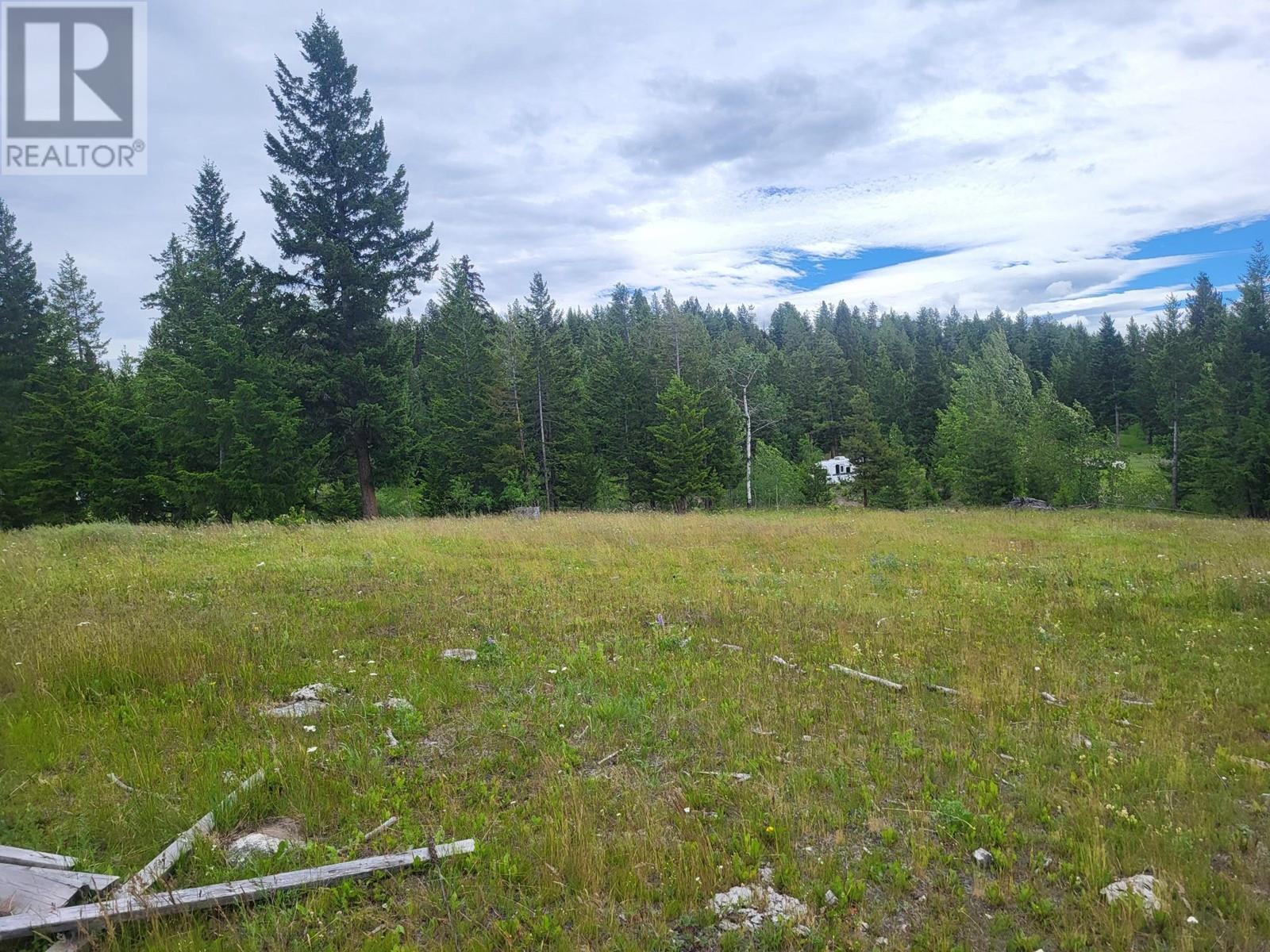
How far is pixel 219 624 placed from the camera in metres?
8.69

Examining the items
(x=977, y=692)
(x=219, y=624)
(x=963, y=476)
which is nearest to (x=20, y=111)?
(x=219, y=624)

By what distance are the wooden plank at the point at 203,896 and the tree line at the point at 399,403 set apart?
2254cm

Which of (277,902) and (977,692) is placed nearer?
(277,902)

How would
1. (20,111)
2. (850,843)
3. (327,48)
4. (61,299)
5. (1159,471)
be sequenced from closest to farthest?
(850,843) → (20,111) → (327,48) → (61,299) → (1159,471)

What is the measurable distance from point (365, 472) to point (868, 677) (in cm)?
2367

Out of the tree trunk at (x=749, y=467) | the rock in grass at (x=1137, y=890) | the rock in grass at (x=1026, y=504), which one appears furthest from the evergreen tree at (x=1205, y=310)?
the rock in grass at (x=1137, y=890)

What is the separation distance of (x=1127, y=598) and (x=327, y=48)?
3074 cm

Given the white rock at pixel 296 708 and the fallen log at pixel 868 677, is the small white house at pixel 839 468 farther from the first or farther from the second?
the white rock at pixel 296 708

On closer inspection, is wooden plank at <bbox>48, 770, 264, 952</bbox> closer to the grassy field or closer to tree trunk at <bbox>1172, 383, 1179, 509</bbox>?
the grassy field

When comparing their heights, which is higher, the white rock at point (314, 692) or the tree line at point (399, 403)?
the tree line at point (399, 403)

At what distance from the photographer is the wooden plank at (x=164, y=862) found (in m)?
3.24

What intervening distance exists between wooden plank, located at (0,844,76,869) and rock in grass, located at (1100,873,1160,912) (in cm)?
630

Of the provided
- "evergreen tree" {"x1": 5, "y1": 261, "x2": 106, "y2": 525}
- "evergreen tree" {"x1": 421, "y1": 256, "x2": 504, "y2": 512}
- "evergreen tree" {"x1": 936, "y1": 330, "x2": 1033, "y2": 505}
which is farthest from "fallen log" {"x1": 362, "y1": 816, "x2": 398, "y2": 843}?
"evergreen tree" {"x1": 936, "y1": 330, "x2": 1033, "y2": 505}

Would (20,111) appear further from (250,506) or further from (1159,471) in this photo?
(1159,471)
